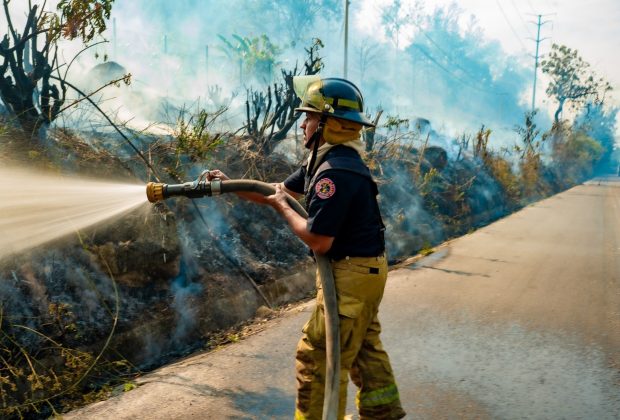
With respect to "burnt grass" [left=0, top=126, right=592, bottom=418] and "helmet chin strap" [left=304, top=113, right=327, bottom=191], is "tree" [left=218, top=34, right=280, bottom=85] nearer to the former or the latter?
"burnt grass" [left=0, top=126, right=592, bottom=418]

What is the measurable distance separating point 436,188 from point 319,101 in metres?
11.4

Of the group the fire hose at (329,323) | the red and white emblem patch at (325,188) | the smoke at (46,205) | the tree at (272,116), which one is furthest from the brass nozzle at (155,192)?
the tree at (272,116)

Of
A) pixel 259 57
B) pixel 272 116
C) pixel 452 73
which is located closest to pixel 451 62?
→ pixel 452 73

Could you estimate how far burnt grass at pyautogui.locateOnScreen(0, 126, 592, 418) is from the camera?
3715 millimetres

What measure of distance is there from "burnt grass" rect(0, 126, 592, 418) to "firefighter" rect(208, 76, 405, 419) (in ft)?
5.55

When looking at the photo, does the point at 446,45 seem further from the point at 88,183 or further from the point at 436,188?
the point at 88,183

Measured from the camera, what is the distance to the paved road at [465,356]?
3.26m

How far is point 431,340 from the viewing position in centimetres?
437

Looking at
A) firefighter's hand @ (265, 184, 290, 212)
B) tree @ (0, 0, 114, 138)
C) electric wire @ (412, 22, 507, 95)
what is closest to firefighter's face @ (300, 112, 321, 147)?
firefighter's hand @ (265, 184, 290, 212)

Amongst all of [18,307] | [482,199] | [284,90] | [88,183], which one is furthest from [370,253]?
[482,199]

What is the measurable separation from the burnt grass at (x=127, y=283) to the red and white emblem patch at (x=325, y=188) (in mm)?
2017

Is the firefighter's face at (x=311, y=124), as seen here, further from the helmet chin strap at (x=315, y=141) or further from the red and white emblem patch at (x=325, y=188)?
the red and white emblem patch at (x=325, y=188)

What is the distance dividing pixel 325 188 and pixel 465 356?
7.82ft

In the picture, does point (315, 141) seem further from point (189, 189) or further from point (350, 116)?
point (189, 189)
